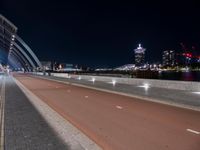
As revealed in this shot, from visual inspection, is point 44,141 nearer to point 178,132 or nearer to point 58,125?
point 58,125

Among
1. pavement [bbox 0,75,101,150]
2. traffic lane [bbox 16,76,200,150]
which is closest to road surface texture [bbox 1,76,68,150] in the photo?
pavement [bbox 0,75,101,150]

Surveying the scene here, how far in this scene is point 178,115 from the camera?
12477mm

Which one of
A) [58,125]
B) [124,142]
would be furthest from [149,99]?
[124,142]

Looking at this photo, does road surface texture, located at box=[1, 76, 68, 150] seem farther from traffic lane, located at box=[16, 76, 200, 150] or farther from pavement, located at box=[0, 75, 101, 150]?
traffic lane, located at box=[16, 76, 200, 150]

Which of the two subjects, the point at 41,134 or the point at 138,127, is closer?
the point at 41,134

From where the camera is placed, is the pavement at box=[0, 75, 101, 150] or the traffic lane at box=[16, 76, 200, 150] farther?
the traffic lane at box=[16, 76, 200, 150]

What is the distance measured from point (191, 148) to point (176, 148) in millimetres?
360

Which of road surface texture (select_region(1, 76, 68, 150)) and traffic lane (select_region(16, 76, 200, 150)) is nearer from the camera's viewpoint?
road surface texture (select_region(1, 76, 68, 150))

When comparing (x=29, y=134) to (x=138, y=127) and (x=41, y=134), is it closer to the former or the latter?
(x=41, y=134)

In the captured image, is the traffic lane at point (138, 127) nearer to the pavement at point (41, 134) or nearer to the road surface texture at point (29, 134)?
the pavement at point (41, 134)

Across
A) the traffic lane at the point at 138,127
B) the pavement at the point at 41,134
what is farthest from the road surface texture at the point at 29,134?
the traffic lane at the point at 138,127

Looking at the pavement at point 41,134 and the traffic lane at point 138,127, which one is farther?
the traffic lane at point 138,127

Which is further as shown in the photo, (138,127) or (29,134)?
(138,127)

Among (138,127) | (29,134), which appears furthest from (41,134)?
(138,127)
